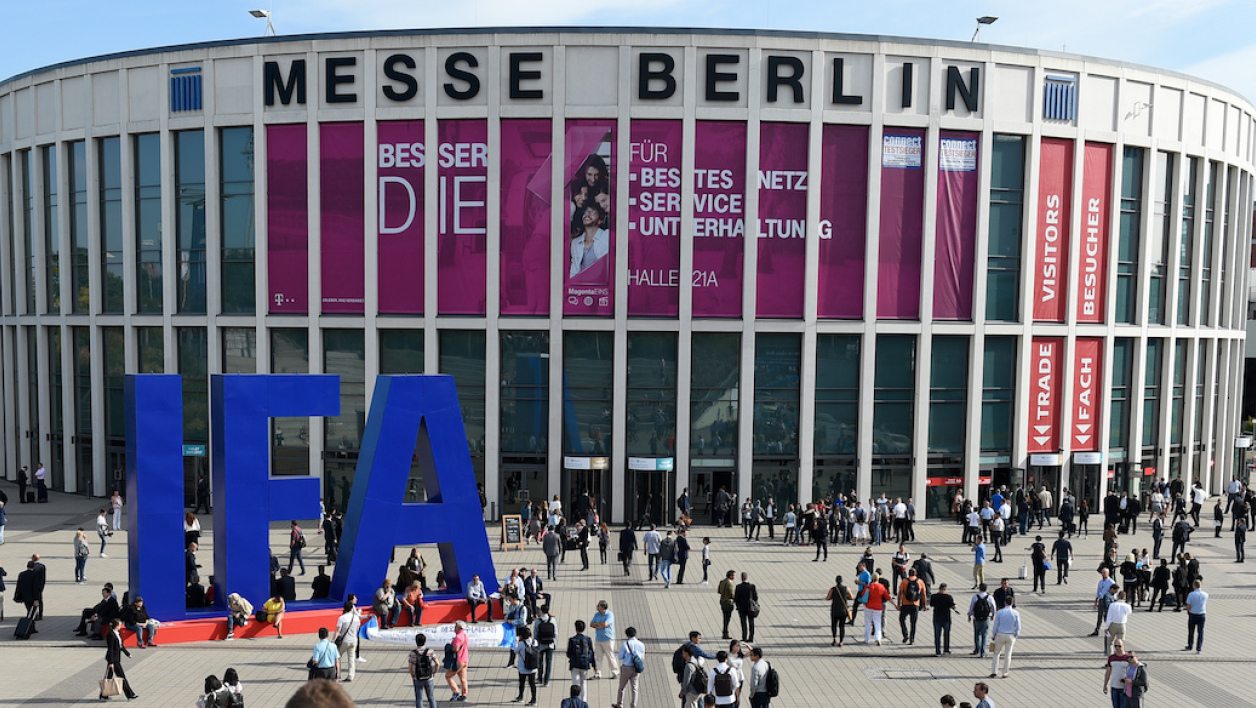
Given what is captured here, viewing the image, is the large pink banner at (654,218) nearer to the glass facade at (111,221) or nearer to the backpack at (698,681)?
the backpack at (698,681)

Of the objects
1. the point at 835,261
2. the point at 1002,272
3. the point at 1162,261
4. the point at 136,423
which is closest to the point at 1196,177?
the point at 1162,261

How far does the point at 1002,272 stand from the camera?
113ft

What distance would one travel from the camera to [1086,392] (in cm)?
3578

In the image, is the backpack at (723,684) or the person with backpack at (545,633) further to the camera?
the person with backpack at (545,633)

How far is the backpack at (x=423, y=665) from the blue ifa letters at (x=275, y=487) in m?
5.38

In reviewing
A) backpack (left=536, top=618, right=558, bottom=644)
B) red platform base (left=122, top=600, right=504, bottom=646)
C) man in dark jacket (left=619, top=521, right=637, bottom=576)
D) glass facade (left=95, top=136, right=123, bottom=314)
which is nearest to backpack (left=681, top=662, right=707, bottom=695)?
backpack (left=536, top=618, right=558, bottom=644)

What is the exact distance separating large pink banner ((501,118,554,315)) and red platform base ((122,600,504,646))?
1445 cm

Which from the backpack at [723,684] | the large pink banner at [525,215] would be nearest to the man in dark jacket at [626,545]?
the large pink banner at [525,215]

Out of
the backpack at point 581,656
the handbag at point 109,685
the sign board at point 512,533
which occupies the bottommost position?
the sign board at point 512,533

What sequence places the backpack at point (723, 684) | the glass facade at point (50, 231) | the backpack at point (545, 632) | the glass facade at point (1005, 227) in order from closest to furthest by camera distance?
the backpack at point (723, 684) < the backpack at point (545, 632) < the glass facade at point (1005, 227) < the glass facade at point (50, 231)

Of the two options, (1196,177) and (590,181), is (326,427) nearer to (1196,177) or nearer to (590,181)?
(590,181)

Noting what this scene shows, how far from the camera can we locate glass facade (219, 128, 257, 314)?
1335 inches

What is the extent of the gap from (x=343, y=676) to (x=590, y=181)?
788 inches

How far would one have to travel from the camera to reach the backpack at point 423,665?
1425cm
